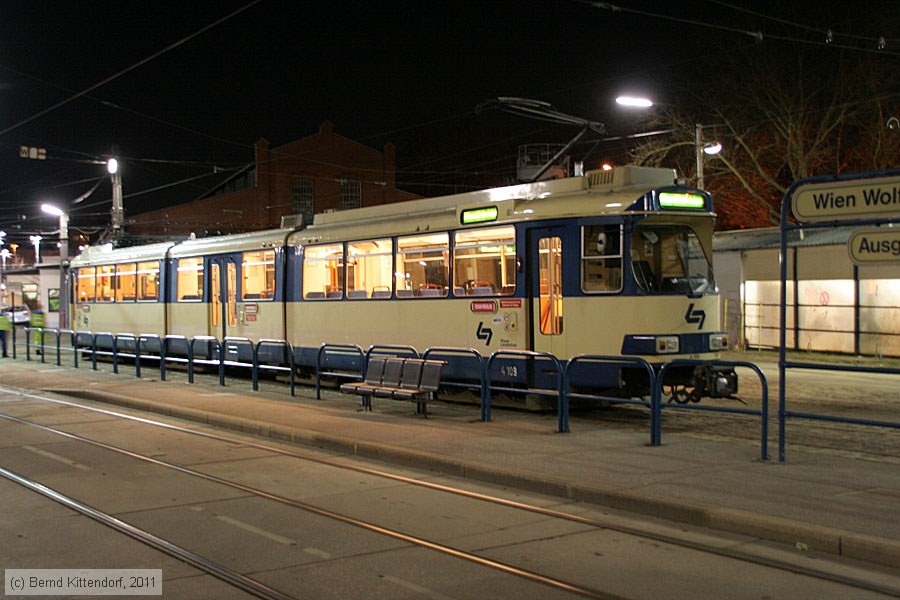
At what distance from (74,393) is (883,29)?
28.6 meters

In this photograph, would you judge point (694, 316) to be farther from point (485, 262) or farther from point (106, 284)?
point (106, 284)

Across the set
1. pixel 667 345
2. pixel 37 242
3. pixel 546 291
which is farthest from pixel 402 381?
pixel 37 242

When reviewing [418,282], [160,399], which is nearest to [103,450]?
[160,399]

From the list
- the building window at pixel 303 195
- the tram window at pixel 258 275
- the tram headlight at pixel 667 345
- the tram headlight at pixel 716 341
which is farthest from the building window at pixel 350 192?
the tram headlight at pixel 667 345

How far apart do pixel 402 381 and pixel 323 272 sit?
5.58 meters

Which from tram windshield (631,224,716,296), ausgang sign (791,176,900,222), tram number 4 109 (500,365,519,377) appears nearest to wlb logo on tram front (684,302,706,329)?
tram windshield (631,224,716,296)

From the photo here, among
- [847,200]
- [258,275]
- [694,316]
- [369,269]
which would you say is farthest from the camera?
[258,275]

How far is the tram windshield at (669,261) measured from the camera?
13633mm

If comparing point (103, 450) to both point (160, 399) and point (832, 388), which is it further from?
point (832, 388)

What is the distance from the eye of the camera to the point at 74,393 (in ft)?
63.9

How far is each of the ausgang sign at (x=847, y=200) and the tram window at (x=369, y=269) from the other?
9615 millimetres

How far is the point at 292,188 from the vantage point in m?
67.9

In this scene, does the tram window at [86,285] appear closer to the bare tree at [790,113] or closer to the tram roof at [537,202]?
the tram roof at [537,202]

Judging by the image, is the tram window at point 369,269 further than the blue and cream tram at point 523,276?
Yes
